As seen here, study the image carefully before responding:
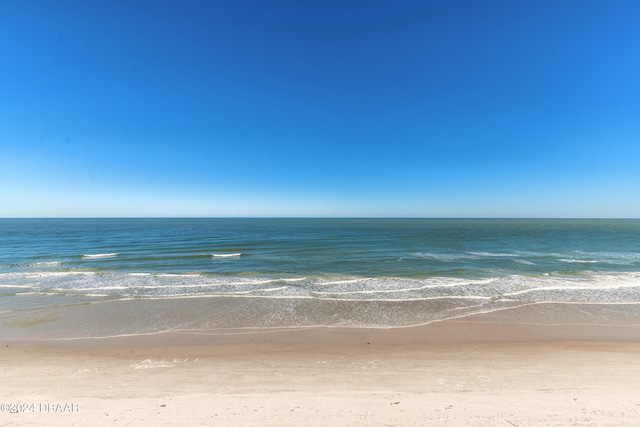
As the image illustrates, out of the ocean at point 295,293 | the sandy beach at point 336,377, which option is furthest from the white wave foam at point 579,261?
the sandy beach at point 336,377

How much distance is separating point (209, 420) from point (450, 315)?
10.7m

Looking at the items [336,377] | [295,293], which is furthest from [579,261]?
[336,377]

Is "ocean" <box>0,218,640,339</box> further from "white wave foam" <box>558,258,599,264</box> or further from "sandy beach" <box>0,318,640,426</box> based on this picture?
"sandy beach" <box>0,318,640,426</box>

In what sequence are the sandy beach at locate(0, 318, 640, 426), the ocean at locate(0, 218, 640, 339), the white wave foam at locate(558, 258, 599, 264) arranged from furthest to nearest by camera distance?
1. the white wave foam at locate(558, 258, 599, 264)
2. the ocean at locate(0, 218, 640, 339)
3. the sandy beach at locate(0, 318, 640, 426)

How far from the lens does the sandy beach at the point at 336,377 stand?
5.02 m

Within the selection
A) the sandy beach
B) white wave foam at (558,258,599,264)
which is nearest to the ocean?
white wave foam at (558,258,599,264)

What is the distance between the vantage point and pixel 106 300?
14016 millimetres

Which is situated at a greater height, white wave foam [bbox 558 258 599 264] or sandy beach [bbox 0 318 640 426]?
white wave foam [bbox 558 258 599 264]

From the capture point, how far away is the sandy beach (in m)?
5.02

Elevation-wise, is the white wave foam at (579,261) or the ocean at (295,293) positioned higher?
the white wave foam at (579,261)

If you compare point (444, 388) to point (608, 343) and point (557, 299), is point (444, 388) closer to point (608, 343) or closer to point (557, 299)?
point (608, 343)

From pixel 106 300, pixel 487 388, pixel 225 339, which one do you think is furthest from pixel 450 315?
pixel 106 300

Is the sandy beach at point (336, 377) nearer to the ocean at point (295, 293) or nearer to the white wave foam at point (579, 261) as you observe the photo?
the ocean at point (295, 293)

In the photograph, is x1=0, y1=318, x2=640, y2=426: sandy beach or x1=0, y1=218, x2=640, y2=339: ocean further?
x1=0, y1=218, x2=640, y2=339: ocean
